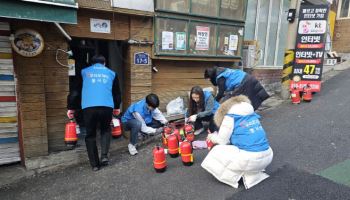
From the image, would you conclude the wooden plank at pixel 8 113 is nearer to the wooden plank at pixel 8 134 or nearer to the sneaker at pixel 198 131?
the wooden plank at pixel 8 134

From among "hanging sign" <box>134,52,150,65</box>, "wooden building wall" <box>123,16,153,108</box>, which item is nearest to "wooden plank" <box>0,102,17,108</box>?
"wooden building wall" <box>123,16,153,108</box>

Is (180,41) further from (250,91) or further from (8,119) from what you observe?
(8,119)

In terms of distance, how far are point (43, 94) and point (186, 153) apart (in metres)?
2.56

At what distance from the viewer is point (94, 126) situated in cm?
404

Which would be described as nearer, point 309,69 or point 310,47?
point 310,47

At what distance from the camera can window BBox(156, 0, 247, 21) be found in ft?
18.9

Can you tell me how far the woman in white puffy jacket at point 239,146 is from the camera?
3199 mm

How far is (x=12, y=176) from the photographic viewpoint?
4055mm

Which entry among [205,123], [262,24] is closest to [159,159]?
[205,123]

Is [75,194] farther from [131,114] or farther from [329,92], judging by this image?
[329,92]

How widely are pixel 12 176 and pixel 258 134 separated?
3732 mm

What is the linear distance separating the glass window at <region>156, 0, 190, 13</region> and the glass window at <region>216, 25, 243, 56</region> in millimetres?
1156

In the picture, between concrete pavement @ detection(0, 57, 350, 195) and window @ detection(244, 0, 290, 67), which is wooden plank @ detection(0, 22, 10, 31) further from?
window @ detection(244, 0, 290, 67)

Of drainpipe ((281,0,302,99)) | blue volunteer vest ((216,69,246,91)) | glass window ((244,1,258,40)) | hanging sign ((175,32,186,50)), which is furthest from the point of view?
glass window ((244,1,258,40))
